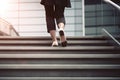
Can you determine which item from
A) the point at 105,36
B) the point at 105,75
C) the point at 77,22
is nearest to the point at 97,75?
the point at 105,75

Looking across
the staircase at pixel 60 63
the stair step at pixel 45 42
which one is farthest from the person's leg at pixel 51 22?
the staircase at pixel 60 63

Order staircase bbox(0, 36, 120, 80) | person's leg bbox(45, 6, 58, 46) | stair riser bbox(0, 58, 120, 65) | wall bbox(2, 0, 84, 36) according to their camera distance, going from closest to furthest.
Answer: staircase bbox(0, 36, 120, 80), stair riser bbox(0, 58, 120, 65), person's leg bbox(45, 6, 58, 46), wall bbox(2, 0, 84, 36)

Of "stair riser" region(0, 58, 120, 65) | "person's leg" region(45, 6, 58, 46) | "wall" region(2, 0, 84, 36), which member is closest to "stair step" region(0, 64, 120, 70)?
"stair riser" region(0, 58, 120, 65)

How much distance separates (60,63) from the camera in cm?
381

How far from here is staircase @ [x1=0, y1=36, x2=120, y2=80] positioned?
11.6ft

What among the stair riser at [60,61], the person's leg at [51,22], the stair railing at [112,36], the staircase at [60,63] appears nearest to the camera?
the staircase at [60,63]

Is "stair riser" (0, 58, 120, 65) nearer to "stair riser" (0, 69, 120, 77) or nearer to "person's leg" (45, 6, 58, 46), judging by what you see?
"stair riser" (0, 69, 120, 77)

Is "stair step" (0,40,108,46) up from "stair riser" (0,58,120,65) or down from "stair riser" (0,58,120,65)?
up

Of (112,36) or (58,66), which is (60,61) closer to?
(58,66)

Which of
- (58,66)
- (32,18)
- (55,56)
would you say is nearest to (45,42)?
(55,56)

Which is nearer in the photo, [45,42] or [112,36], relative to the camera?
[112,36]

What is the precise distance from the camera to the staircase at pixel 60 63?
11.6 ft

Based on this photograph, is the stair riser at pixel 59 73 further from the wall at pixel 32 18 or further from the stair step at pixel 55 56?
the wall at pixel 32 18

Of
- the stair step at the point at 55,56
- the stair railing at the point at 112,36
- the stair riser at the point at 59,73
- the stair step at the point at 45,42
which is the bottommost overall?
the stair riser at the point at 59,73
